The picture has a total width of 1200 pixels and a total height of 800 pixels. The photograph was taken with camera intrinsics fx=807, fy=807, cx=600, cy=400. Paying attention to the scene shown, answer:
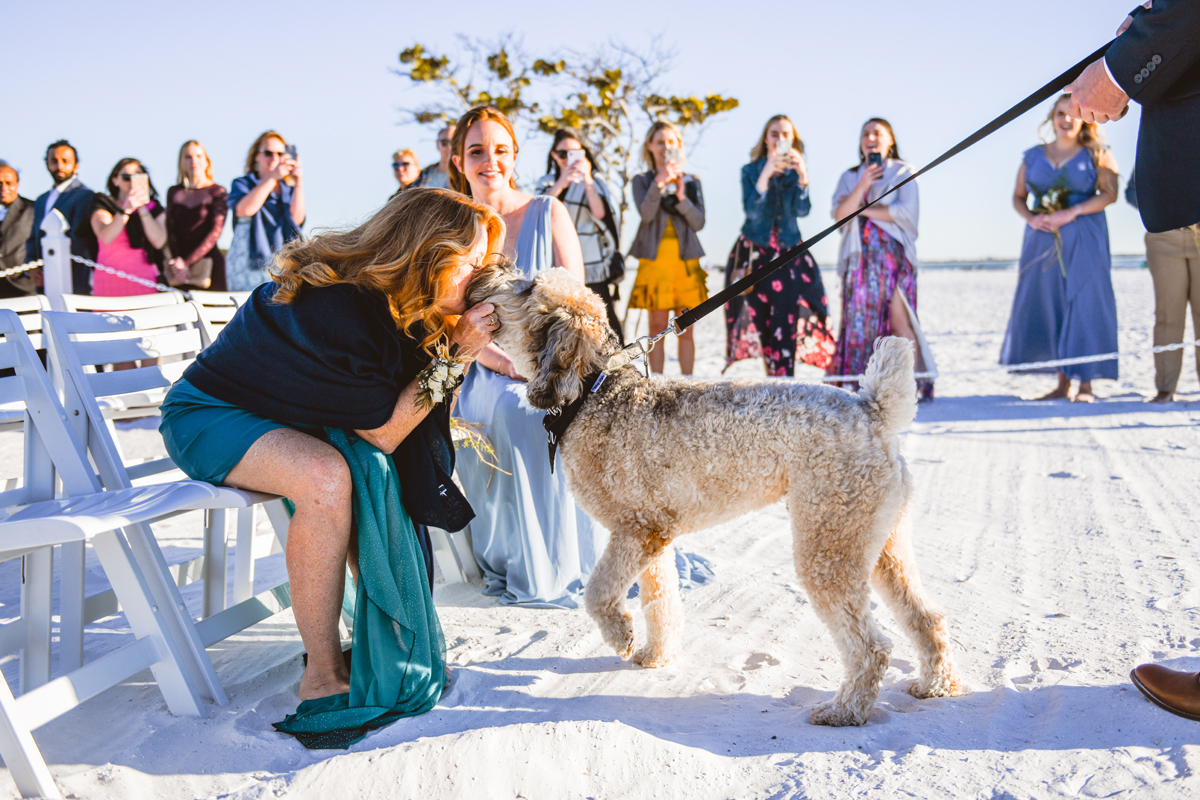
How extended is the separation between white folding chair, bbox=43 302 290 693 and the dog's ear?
102 centimetres

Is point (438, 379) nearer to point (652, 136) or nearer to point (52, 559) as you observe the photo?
point (52, 559)

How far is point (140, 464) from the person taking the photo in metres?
3.42

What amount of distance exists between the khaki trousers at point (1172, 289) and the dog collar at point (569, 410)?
7.43 m

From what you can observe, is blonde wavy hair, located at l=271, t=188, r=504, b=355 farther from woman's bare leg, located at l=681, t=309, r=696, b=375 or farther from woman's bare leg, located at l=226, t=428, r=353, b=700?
woman's bare leg, located at l=681, t=309, r=696, b=375

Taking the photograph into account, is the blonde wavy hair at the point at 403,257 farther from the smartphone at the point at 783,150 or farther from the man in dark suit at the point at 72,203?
the man in dark suit at the point at 72,203

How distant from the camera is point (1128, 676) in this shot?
272 centimetres

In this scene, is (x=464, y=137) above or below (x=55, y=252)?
above

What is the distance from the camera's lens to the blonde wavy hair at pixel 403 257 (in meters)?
2.75

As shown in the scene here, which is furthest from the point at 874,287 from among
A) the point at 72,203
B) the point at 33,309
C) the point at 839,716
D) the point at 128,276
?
the point at 72,203

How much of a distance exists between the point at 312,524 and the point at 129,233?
7289 millimetres

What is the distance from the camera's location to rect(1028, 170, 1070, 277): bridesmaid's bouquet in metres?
8.59

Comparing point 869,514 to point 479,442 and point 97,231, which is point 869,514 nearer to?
point 479,442

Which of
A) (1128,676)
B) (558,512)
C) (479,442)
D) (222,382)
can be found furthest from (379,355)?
(1128,676)

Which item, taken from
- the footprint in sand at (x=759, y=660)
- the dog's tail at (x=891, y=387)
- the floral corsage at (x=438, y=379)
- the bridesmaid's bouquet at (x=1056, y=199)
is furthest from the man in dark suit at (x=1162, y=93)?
the bridesmaid's bouquet at (x=1056, y=199)
